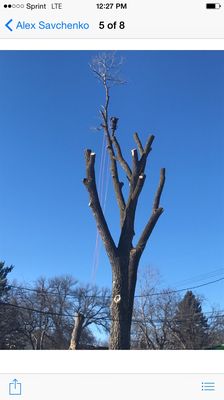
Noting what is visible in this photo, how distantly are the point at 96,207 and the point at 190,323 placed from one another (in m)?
13.7

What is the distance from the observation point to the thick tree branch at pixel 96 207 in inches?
173

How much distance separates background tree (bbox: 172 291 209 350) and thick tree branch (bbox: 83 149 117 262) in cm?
872

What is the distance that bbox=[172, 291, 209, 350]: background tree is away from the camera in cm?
1377

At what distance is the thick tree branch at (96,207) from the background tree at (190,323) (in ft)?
28.6

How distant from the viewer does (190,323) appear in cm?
1692
